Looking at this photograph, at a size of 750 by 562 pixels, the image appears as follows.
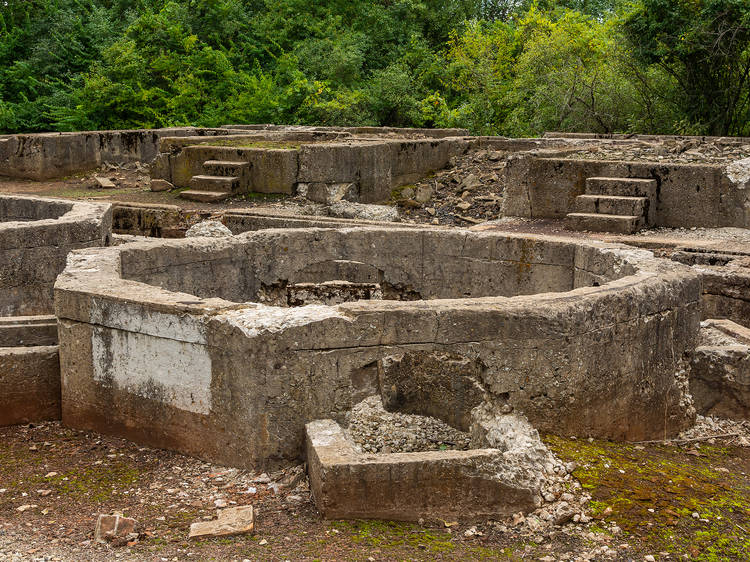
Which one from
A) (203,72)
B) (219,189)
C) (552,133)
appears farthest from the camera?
(203,72)

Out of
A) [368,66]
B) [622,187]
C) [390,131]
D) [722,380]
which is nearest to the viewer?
[722,380]

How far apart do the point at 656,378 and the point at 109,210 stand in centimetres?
609

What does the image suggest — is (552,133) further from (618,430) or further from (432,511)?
(432,511)

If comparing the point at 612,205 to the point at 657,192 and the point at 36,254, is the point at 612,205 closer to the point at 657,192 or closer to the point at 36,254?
the point at 657,192

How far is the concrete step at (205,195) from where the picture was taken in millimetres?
14281

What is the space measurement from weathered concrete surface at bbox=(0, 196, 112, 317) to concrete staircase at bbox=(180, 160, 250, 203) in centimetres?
550

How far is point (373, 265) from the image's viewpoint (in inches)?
322

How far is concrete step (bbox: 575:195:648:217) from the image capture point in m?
12.1

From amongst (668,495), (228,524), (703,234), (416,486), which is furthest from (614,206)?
(228,524)

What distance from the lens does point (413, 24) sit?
27812 mm

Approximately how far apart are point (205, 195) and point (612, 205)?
20.6 ft

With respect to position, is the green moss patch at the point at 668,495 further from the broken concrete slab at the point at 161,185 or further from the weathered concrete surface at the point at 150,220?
the broken concrete slab at the point at 161,185

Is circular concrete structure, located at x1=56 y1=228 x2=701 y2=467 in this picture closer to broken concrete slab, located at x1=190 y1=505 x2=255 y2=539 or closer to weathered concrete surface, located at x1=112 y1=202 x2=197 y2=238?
broken concrete slab, located at x1=190 y1=505 x2=255 y2=539

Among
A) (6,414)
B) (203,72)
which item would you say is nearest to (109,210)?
(6,414)
